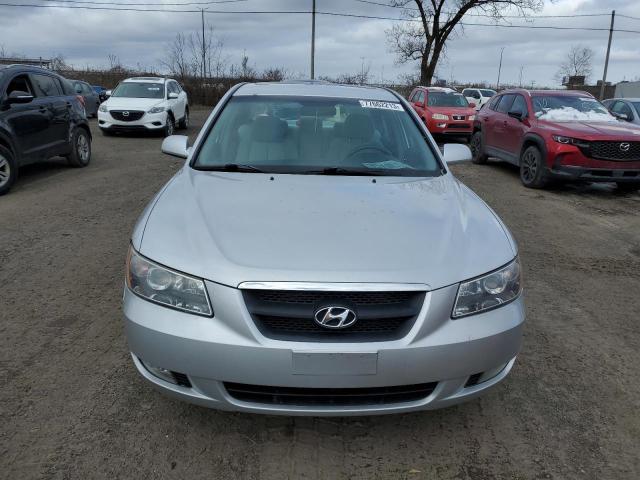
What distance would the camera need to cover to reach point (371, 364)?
2139 mm

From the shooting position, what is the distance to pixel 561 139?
874cm

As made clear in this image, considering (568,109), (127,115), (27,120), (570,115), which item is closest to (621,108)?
(568,109)

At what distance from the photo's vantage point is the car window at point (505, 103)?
1105 cm

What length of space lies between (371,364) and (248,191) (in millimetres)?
1283

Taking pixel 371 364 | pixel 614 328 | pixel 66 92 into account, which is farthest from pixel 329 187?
pixel 66 92

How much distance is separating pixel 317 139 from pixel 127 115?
13.0m

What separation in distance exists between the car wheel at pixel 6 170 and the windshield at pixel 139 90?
29.7 feet

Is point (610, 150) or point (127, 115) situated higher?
point (610, 150)

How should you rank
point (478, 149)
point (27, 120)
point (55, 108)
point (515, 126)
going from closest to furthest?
point (27, 120), point (55, 108), point (515, 126), point (478, 149)

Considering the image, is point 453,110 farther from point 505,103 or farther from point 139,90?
point 139,90

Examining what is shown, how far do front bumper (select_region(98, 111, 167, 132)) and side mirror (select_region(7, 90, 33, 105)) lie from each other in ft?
23.7

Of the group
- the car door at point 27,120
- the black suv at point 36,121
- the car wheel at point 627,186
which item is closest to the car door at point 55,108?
the black suv at point 36,121

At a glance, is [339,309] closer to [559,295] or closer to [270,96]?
[270,96]

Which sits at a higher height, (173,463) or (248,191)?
(248,191)
